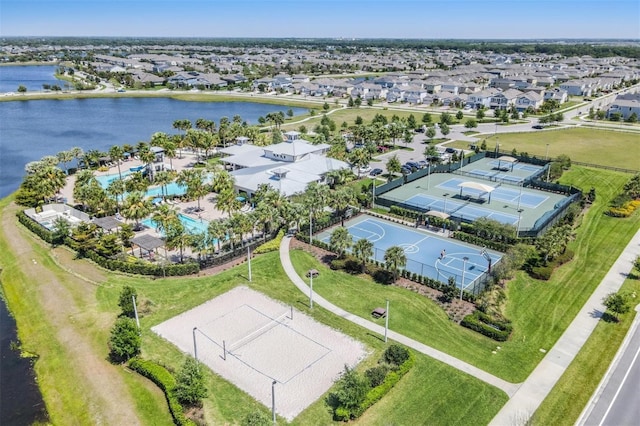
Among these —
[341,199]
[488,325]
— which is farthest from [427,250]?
[488,325]

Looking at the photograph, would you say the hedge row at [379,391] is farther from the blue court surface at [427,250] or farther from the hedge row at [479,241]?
the hedge row at [479,241]

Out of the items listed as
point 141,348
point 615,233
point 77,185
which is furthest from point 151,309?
point 615,233

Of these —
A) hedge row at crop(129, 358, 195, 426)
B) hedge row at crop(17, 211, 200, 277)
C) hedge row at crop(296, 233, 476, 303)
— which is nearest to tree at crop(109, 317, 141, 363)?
hedge row at crop(129, 358, 195, 426)

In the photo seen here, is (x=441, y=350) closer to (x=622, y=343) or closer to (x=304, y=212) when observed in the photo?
(x=622, y=343)

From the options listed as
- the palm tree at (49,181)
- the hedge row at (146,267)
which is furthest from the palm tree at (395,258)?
the palm tree at (49,181)

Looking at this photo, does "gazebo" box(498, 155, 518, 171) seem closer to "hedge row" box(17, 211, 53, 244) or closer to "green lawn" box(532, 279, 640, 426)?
"green lawn" box(532, 279, 640, 426)

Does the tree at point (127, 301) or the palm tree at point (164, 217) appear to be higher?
the palm tree at point (164, 217)
